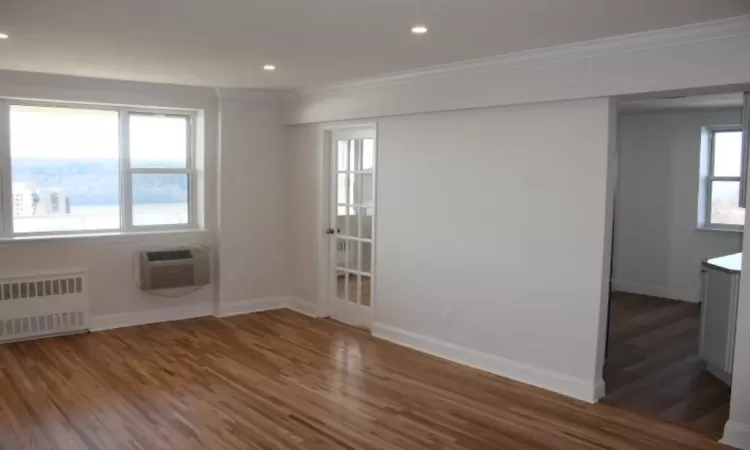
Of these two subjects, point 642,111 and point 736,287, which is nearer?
point 736,287

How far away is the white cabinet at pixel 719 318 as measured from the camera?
4.51 meters

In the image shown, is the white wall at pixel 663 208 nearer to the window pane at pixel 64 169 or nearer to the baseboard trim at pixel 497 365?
the baseboard trim at pixel 497 365

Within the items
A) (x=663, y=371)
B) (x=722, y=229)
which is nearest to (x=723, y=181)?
(x=722, y=229)

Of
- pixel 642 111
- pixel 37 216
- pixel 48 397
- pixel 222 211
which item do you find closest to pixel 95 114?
pixel 37 216

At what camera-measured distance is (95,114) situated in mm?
6059

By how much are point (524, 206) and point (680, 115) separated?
4.25 m

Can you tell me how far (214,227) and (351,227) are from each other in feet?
5.01

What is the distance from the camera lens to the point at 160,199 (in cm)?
648

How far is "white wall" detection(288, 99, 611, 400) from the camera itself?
13.9 ft

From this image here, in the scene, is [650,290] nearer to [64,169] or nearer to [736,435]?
[736,435]

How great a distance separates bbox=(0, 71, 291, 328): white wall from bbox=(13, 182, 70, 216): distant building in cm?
35

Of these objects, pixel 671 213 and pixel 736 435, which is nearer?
pixel 736 435

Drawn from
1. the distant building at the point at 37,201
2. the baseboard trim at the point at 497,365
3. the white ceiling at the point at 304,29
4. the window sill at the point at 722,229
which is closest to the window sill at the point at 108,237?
the distant building at the point at 37,201

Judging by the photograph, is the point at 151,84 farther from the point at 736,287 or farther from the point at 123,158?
the point at 736,287
